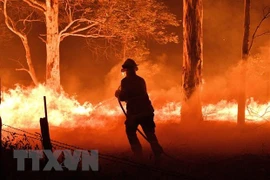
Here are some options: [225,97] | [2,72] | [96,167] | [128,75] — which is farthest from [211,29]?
[96,167]

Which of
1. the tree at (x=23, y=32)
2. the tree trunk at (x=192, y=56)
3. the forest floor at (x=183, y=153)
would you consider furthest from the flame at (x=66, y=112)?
the tree at (x=23, y=32)

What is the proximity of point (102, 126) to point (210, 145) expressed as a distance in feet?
17.5

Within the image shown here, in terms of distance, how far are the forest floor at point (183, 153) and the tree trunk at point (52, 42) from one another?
4.14 m

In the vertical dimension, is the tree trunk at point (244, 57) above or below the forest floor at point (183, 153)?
above

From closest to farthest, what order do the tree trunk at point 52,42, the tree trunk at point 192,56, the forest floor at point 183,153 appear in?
the forest floor at point 183,153
the tree trunk at point 192,56
the tree trunk at point 52,42

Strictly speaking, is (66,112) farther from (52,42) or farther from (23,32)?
(23,32)

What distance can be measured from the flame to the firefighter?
6.58 meters

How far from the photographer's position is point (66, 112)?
16656mm

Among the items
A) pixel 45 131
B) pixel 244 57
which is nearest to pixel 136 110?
pixel 45 131

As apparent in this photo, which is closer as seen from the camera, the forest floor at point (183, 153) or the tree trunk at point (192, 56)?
the forest floor at point (183, 153)

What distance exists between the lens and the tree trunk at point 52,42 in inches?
704

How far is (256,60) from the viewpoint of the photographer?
1992 centimetres

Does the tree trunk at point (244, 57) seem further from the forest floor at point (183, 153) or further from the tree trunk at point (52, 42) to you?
the tree trunk at point (52, 42)

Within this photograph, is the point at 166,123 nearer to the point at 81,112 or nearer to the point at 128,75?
the point at 81,112
